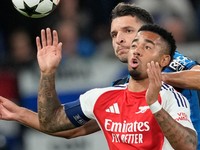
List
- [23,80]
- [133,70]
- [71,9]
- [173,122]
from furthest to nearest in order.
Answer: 1. [71,9]
2. [23,80]
3. [133,70]
4. [173,122]

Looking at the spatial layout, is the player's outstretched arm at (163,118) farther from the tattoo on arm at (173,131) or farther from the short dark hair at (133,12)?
the short dark hair at (133,12)

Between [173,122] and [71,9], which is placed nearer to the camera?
[173,122]

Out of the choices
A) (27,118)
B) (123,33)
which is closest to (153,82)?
(123,33)

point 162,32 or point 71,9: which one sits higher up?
point 162,32

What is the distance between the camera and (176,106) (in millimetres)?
6578

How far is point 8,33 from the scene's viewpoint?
509 inches

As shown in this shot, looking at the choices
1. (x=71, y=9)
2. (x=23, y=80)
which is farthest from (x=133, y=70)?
(x=71, y=9)

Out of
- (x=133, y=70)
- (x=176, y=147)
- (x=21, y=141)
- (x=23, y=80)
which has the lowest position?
(x=21, y=141)

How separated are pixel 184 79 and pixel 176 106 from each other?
554 millimetres

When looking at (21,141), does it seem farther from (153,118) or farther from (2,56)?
(153,118)

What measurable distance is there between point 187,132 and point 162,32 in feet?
3.07

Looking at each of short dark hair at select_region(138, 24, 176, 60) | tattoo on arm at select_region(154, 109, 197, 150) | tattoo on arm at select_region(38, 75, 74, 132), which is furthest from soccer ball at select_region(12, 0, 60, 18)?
tattoo on arm at select_region(154, 109, 197, 150)

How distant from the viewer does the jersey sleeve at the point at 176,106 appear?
650 centimetres

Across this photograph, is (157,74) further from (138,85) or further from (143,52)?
(138,85)
